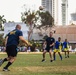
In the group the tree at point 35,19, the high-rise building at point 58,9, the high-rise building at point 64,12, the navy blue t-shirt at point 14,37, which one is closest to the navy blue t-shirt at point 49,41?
the navy blue t-shirt at point 14,37

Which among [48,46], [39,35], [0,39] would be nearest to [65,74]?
[48,46]

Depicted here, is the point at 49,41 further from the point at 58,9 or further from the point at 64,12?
the point at 64,12

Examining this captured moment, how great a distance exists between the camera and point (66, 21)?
553 feet

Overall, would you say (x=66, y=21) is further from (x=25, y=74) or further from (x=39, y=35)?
(x=25, y=74)

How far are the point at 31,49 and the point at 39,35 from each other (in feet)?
101

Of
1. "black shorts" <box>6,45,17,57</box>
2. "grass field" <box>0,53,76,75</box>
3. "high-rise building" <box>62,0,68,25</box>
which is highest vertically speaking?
"black shorts" <box>6,45,17,57</box>

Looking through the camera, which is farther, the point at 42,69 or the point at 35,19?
the point at 35,19

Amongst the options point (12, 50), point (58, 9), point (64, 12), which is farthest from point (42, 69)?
point (64, 12)

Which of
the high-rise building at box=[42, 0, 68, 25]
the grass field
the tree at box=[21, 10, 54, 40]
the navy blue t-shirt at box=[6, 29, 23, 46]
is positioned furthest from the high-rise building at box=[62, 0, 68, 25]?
the navy blue t-shirt at box=[6, 29, 23, 46]

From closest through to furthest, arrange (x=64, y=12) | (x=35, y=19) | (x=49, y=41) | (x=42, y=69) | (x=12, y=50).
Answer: (x=12, y=50) < (x=42, y=69) < (x=49, y=41) < (x=35, y=19) < (x=64, y=12)

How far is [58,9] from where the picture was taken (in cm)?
16662

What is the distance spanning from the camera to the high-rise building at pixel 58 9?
532 ft

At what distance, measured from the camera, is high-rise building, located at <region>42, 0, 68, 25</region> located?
162m

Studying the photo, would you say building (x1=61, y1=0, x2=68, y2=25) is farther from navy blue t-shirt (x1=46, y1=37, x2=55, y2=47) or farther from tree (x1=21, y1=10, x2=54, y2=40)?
navy blue t-shirt (x1=46, y1=37, x2=55, y2=47)
